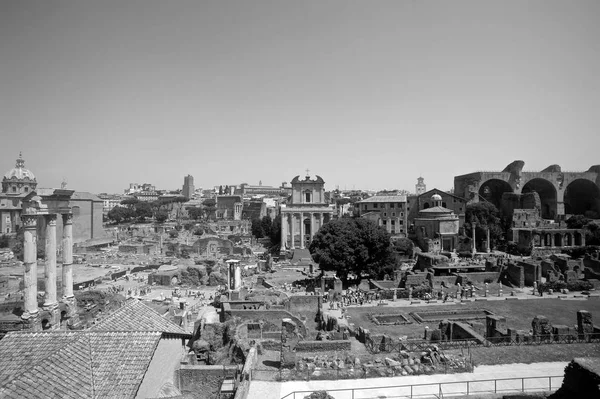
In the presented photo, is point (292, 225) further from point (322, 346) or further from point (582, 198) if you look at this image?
point (582, 198)

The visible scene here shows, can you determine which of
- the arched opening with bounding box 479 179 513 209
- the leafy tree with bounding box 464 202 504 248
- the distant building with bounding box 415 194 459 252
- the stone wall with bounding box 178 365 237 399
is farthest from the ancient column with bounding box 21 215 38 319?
the arched opening with bounding box 479 179 513 209

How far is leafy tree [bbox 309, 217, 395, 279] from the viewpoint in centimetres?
3338

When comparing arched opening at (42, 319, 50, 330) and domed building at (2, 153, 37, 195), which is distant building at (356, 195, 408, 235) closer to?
arched opening at (42, 319, 50, 330)

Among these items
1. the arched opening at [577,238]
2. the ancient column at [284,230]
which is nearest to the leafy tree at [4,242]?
the ancient column at [284,230]

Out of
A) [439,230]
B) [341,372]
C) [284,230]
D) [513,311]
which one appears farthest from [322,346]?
[284,230]

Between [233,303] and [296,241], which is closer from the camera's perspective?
[233,303]

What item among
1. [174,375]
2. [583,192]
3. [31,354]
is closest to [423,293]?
[174,375]

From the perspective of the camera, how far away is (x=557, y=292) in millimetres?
30750

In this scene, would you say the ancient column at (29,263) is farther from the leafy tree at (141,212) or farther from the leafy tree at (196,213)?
the leafy tree at (196,213)

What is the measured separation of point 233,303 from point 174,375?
12.4 m

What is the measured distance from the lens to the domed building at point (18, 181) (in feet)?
301

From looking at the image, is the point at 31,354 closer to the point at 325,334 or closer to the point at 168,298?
the point at 325,334

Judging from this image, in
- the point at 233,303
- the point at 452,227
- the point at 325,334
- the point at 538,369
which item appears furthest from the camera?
the point at 452,227

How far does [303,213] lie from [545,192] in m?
42.7
